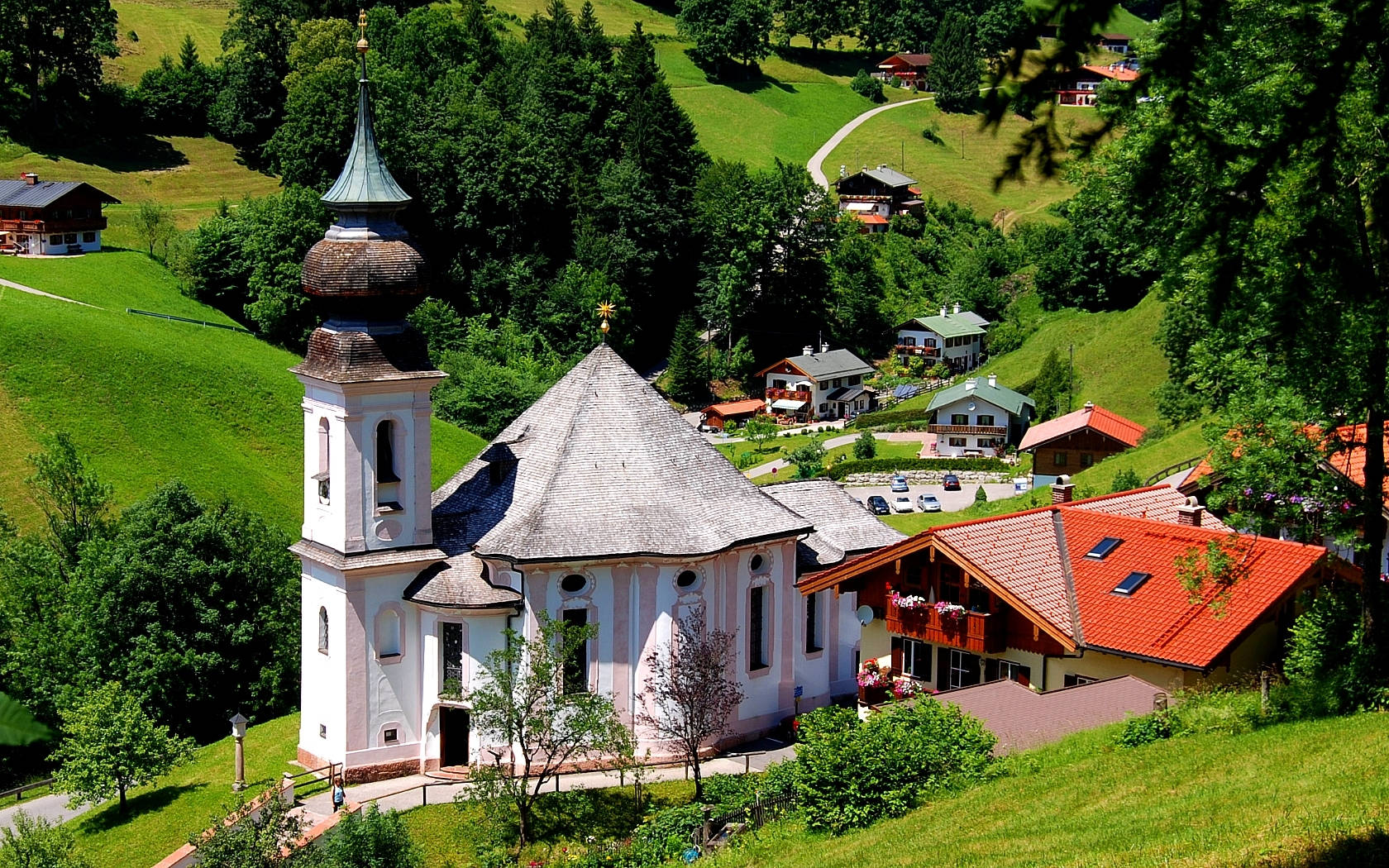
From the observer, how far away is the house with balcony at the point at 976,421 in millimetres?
86188

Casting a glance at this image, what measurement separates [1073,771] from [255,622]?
29.0 meters

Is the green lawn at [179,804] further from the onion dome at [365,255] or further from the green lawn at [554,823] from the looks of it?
the onion dome at [365,255]

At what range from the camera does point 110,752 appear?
3847cm

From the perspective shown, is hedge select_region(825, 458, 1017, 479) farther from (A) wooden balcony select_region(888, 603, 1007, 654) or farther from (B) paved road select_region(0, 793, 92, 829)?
(A) wooden balcony select_region(888, 603, 1007, 654)

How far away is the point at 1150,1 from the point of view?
1412cm

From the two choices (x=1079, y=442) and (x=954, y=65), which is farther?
(x=954, y=65)

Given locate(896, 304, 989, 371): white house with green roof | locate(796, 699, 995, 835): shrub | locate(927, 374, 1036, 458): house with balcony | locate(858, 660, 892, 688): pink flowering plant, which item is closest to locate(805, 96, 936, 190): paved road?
locate(896, 304, 989, 371): white house with green roof

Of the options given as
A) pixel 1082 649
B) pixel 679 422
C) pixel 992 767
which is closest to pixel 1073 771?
pixel 992 767

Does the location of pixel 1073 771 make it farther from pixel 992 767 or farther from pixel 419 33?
pixel 419 33

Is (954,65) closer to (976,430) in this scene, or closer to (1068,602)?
(976,430)

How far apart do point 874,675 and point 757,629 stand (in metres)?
6.26

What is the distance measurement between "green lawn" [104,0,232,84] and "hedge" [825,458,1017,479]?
58.5m

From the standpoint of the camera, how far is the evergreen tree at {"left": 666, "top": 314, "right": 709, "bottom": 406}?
97062 millimetres

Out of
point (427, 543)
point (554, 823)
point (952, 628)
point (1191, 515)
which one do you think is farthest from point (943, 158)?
point (554, 823)
